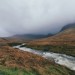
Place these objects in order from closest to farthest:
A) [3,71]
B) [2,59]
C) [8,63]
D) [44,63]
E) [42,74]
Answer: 1. [3,71]
2. [42,74]
3. [8,63]
4. [2,59]
5. [44,63]

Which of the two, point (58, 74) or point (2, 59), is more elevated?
point (2, 59)

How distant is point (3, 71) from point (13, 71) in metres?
2.25

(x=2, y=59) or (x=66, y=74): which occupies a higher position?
(x=2, y=59)

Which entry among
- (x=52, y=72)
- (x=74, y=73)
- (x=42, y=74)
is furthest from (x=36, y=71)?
(x=74, y=73)

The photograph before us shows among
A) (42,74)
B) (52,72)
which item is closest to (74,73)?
(52,72)

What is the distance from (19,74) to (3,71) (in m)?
2.46

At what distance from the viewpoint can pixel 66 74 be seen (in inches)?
1645

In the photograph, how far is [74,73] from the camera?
44.1 m

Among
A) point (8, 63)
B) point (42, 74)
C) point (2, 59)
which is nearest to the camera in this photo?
point (42, 74)

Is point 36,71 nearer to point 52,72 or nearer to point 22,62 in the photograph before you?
point 52,72

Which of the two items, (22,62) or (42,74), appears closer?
(42,74)

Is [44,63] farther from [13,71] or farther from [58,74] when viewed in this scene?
[13,71]

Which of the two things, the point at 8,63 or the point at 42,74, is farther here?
the point at 8,63

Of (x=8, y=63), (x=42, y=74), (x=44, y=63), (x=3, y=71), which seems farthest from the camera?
(x=44, y=63)
